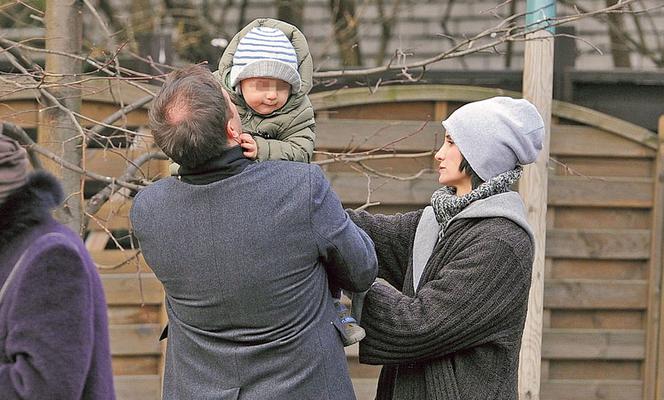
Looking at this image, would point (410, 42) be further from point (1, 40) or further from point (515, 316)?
point (515, 316)

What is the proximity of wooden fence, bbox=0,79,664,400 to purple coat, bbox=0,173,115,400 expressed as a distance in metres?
2.44

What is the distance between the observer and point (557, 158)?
4.75 meters

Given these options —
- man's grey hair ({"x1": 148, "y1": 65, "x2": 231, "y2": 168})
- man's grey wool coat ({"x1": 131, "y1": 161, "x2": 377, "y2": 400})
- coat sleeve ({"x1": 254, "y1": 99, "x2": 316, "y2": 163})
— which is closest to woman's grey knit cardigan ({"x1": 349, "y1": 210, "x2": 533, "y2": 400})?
man's grey wool coat ({"x1": 131, "y1": 161, "x2": 377, "y2": 400})

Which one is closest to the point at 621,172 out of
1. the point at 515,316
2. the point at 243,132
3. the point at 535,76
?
the point at 535,76

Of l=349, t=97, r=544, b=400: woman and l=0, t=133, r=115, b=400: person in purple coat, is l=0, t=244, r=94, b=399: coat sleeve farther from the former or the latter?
l=349, t=97, r=544, b=400: woman

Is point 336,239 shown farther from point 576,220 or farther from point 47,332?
point 576,220

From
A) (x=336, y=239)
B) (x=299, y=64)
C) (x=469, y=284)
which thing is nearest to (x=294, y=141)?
(x=299, y=64)

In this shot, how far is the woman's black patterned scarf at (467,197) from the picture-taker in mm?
2594

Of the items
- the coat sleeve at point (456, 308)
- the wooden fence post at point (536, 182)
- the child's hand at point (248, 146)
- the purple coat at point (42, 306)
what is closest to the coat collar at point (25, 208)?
the purple coat at point (42, 306)

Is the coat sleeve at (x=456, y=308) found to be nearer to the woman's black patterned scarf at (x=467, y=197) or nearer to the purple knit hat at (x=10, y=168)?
the woman's black patterned scarf at (x=467, y=197)

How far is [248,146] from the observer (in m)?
2.36

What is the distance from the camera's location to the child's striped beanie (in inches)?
98.2

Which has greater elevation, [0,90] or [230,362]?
[0,90]

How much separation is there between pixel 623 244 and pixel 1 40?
265 cm
